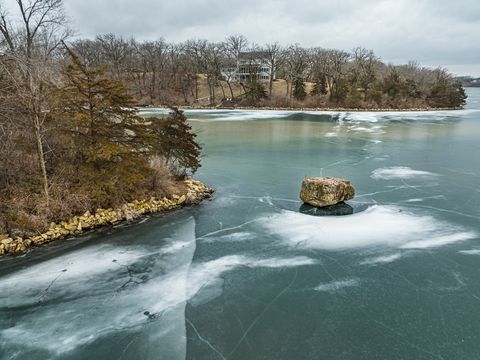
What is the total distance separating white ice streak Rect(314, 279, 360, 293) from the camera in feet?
29.3

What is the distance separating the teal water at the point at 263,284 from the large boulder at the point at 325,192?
614 millimetres

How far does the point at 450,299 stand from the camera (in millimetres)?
8383

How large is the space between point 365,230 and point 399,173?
854cm

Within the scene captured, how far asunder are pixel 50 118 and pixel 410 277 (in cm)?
1295

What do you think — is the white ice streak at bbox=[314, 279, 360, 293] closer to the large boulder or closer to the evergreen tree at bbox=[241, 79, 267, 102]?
the large boulder

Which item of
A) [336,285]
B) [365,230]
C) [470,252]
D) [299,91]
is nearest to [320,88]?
[299,91]

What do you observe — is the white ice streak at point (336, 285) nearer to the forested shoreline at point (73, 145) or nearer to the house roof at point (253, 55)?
the forested shoreline at point (73, 145)

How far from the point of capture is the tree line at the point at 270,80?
6328cm

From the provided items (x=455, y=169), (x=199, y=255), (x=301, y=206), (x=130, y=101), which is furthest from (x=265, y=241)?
(x=455, y=169)

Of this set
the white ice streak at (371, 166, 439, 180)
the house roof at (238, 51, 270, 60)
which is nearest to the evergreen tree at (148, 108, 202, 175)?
the white ice streak at (371, 166, 439, 180)

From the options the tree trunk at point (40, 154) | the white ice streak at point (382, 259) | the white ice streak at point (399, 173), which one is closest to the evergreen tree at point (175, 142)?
the tree trunk at point (40, 154)

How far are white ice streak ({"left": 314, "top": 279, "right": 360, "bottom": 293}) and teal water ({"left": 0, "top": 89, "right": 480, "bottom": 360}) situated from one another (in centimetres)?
8

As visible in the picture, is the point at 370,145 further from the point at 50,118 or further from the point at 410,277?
the point at 50,118

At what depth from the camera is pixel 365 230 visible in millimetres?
12195
